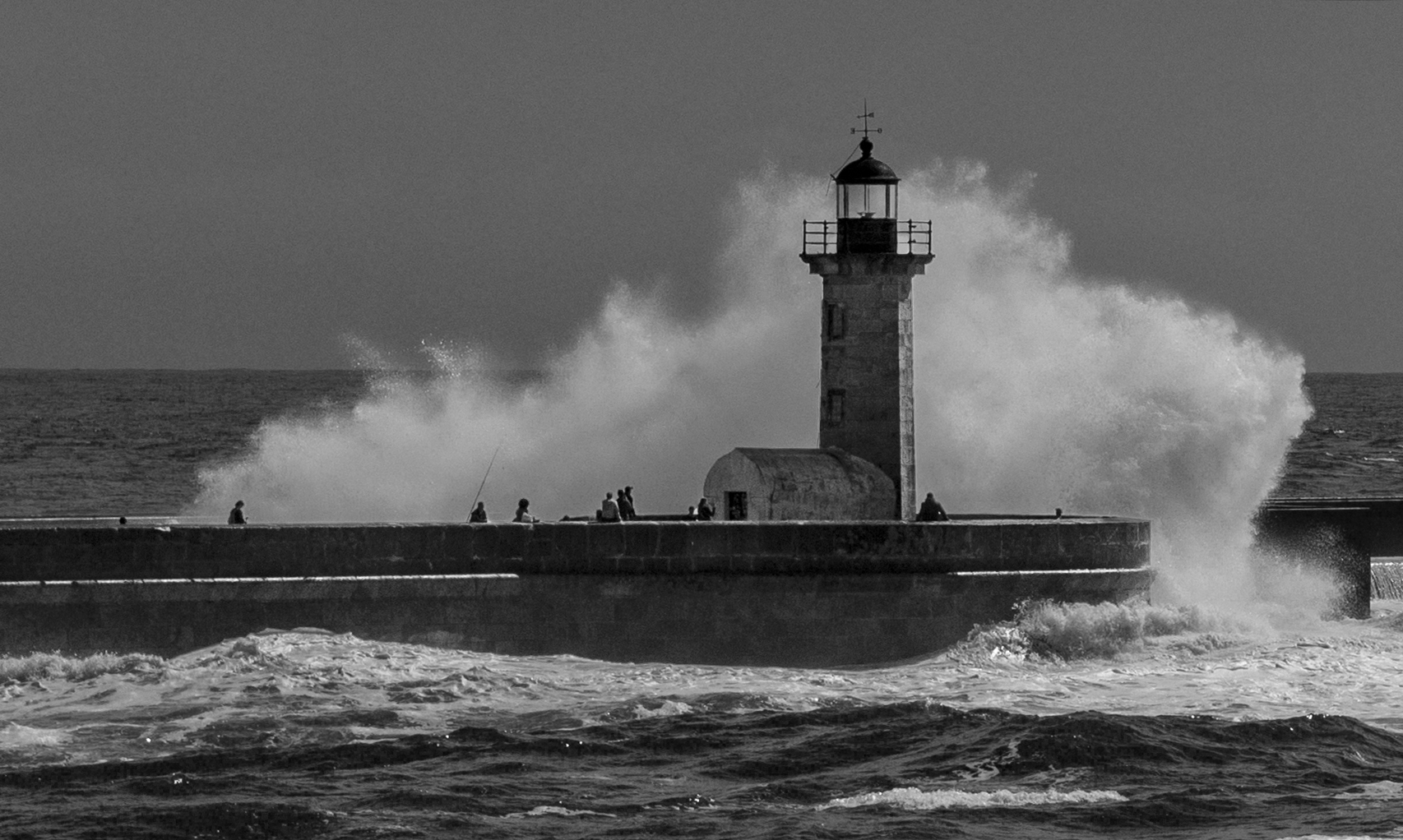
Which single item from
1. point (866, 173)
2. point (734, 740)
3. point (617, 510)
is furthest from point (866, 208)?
point (734, 740)

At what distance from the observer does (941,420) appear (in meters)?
26.0

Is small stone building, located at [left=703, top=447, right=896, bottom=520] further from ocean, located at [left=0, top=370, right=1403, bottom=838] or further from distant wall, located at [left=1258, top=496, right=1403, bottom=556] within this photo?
distant wall, located at [left=1258, top=496, right=1403, bottom=556]

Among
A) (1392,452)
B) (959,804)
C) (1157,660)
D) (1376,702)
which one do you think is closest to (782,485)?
(1157,660)

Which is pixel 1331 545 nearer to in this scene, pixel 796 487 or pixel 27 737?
pixel 796 487

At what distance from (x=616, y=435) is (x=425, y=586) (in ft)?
36.0

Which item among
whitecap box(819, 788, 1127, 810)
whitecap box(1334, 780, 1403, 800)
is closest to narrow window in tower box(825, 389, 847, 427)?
whitecap box(819, 788, 1127, 810)

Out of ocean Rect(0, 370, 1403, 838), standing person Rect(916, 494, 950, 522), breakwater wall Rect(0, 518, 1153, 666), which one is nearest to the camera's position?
ocean Rect(0, 370, 1403, 838)

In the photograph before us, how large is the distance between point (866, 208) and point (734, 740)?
7477 mm

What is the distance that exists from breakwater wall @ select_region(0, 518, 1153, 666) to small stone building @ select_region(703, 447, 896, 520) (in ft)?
6.37

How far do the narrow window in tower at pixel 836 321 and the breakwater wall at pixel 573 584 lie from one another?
9.33 feet

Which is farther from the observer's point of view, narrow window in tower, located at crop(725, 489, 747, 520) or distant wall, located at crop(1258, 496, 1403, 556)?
distant wall, located at crop(1258, 496, 1403, 556)

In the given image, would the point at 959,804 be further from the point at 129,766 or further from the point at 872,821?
the point at 129,766

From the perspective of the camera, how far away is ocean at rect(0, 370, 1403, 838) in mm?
12711

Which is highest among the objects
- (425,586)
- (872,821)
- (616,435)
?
(616,435)
